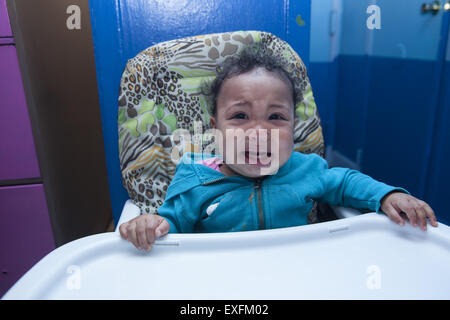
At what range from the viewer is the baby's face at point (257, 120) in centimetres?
58

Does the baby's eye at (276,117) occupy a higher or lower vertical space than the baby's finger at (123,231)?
higher

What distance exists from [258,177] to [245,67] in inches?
9.2

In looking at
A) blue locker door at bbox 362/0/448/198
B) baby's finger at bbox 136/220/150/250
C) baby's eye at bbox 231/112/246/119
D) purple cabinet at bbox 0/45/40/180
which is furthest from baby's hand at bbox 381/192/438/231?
blue locker door at bbox 362/0/448/198

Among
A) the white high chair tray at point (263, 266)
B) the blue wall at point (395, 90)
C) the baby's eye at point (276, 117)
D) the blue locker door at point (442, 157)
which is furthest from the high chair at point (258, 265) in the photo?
the blue locker door at point (442, 157)

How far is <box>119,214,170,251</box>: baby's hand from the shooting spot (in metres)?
0.52

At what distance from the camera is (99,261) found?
503mm

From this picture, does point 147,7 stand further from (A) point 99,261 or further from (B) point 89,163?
(B) point 89,163

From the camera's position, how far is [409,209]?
0.54 metres

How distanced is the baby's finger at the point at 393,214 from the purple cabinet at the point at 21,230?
3.19 feet

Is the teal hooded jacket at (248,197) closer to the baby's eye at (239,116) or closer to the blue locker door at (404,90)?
the baby's eye at (239,116)

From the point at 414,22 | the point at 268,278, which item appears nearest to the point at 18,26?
the point at 268,278

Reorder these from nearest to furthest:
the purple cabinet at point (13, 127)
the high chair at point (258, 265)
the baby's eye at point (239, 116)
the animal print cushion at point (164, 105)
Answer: the high chair at point (258, 265), the baby's eye at point (239, 116), the animal print cushion at point (164, 105), the purple cabinet at point (13, 127)

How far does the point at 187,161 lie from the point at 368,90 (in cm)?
161

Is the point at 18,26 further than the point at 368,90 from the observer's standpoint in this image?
No
